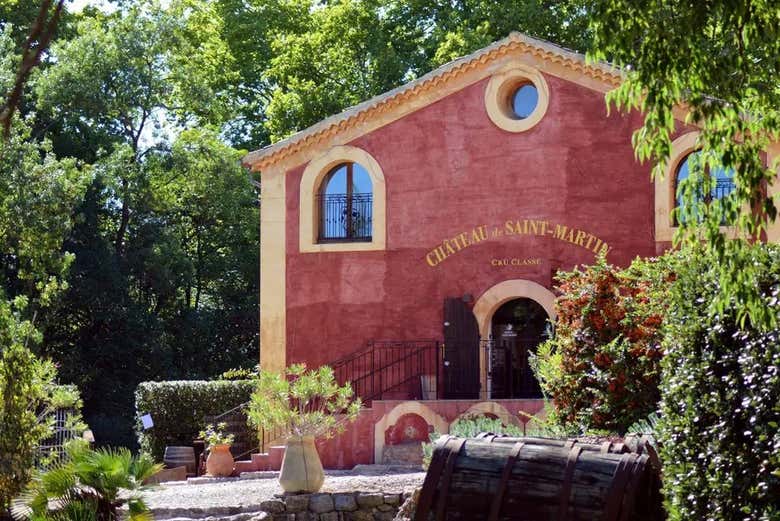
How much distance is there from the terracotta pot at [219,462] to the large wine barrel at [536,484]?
1439cm

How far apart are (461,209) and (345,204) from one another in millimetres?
2361

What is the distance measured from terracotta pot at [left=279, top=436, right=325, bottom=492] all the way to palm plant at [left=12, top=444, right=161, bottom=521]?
3546 millimetres

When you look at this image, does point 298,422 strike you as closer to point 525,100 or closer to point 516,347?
point 516,347

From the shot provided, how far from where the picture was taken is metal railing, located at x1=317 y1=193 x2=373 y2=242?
25.7m

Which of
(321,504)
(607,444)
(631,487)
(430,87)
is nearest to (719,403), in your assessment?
(631,487)

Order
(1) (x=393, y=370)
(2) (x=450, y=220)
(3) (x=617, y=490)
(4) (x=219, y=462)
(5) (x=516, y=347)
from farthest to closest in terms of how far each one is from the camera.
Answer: (2) (x=450, y=220) → (1) (x=393, y=370) → (5) (x=516, y=347) → (4) (x=219, y=462) → (3) (x=617, y=490)

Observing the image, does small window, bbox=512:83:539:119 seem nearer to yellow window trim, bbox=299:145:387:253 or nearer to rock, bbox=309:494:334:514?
yellow window trim, bbox=299:145:387:253

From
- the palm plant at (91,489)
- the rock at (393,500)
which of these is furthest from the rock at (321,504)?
the palm plant at (91,489)

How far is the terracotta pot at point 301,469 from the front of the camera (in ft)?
60.7

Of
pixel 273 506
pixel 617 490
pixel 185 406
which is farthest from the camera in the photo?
pixel 185 406

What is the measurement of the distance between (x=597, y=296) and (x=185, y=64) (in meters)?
24.1

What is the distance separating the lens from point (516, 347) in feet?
80.9

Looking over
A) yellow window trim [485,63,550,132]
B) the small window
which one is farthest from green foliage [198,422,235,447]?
the small window

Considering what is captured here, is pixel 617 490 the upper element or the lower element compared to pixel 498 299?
lower
